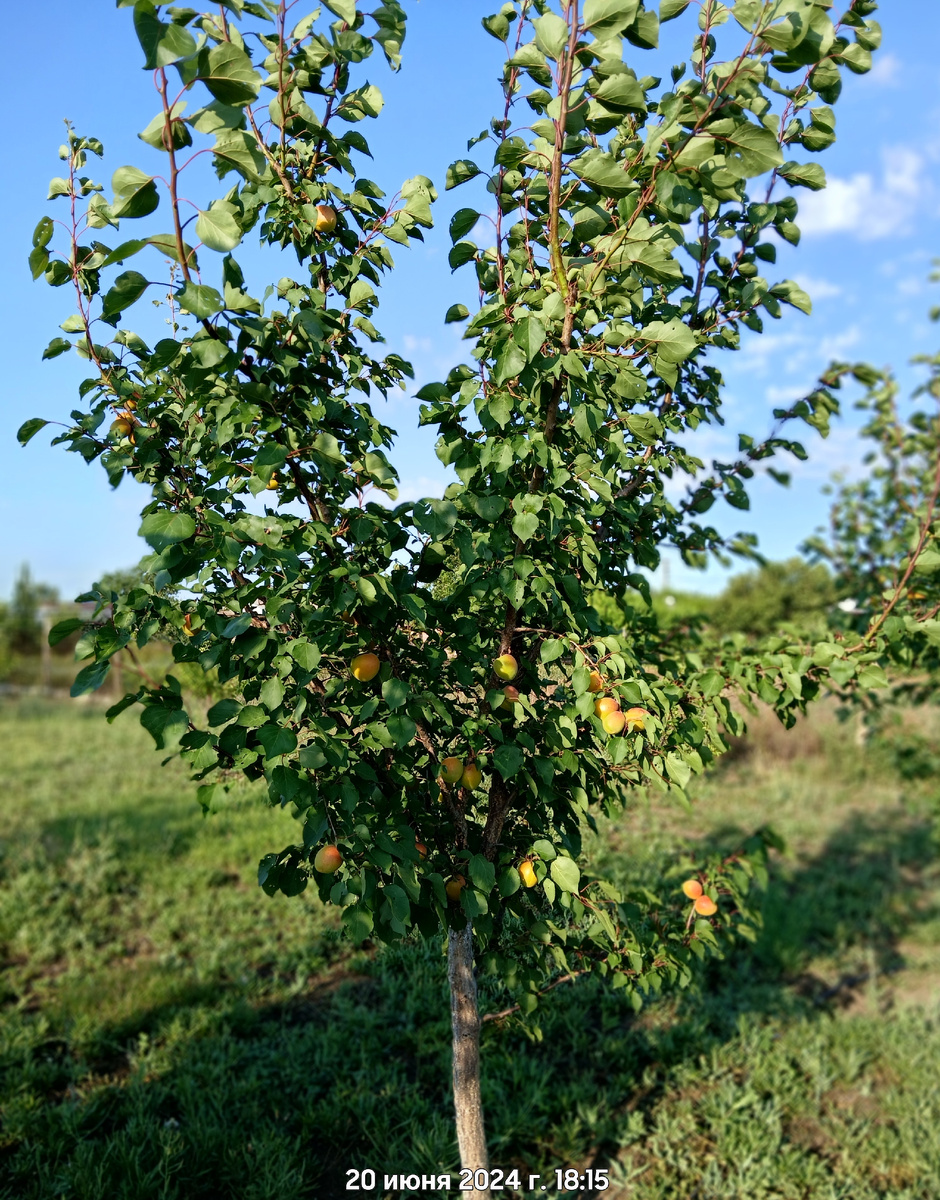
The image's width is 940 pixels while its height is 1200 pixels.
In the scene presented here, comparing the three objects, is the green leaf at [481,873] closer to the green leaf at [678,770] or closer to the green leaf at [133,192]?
the green leaf at [678,770]

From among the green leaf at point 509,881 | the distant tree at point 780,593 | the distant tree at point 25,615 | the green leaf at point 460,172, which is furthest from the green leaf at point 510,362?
the distant tree at point 25,615

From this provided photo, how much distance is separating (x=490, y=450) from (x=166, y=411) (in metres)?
0.66

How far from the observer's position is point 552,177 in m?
1.39

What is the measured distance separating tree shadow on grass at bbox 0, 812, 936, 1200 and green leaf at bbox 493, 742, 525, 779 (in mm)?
779

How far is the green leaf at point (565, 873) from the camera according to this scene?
5.25ft

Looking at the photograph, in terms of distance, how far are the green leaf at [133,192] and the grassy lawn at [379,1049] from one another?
1.45 m

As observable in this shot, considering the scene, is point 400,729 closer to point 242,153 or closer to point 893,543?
point 242,153

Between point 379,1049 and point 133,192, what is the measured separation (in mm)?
3178

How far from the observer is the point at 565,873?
1626 millimetres

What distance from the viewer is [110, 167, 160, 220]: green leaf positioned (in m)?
1.08

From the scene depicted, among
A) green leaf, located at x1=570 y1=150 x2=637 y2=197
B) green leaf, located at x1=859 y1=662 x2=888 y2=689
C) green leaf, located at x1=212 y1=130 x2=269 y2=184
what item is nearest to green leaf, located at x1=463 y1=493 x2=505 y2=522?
green leaf, located at x1=570 y1=150 x2=637 y2=197

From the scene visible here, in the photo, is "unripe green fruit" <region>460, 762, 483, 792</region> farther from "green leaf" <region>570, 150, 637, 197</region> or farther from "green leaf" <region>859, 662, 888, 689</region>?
"green leaf" <region>570, 150, 637, 197</region>

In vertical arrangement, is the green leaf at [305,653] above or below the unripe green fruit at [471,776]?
above

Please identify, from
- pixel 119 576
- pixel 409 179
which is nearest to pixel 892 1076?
pixel 119 576
